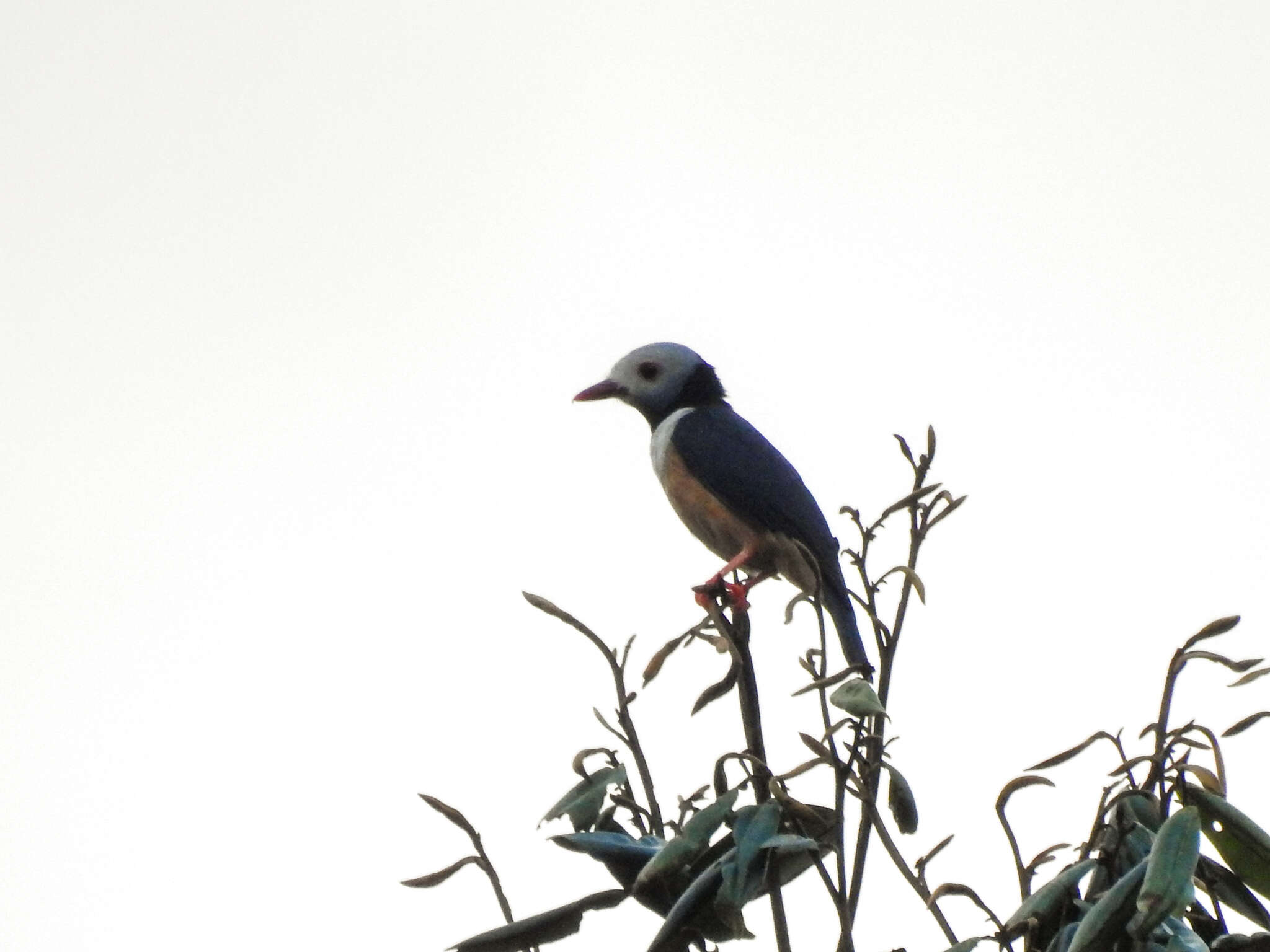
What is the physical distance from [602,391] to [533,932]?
3.72 m

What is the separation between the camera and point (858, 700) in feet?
Answer: 6.57

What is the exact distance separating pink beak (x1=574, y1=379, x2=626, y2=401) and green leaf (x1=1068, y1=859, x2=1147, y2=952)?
3.96 m

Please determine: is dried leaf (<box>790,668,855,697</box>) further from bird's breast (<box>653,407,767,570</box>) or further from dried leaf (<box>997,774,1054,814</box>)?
bird's breast (<box>653,407,767,570</box>)

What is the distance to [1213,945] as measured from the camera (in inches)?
73.9

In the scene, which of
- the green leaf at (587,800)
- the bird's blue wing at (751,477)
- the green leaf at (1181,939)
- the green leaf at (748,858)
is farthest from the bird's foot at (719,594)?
the bird's blue wing at (751,477)

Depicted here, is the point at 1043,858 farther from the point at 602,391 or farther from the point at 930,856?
the point at 602,391

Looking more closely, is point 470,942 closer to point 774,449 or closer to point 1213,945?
point 1213,945

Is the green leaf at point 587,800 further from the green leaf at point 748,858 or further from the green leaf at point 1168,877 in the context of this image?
the green leaf at point 1168,877

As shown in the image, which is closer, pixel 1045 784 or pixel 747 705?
pixel 1045 784

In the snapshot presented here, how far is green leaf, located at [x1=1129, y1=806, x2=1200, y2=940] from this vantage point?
5.65 feet

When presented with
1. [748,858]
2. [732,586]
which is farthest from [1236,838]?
[732,586]

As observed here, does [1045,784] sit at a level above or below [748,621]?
below

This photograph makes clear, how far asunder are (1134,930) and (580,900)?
0.74 meters

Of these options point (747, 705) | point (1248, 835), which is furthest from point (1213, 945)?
point (747, 705)
